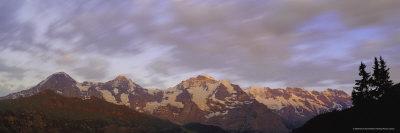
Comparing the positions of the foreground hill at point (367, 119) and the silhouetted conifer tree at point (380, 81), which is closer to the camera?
the foreground hill at point (367, 119)

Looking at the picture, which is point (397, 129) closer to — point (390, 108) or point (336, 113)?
point (390, 108)

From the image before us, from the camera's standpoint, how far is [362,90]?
371 ft

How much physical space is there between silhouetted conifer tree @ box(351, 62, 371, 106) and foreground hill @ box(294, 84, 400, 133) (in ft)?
7.59

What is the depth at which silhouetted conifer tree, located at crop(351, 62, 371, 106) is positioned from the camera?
112m

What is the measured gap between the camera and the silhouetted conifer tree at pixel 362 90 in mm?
111625

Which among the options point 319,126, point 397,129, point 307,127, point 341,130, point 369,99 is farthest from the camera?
point 307,127

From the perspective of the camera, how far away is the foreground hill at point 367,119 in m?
90.4

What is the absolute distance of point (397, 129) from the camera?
85125mm

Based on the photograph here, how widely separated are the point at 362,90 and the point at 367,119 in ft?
47.2

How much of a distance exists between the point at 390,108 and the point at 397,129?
548 inches

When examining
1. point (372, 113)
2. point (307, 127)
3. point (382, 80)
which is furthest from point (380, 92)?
point (307, 127)

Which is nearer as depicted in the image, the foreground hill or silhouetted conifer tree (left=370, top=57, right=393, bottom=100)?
the foreground hill

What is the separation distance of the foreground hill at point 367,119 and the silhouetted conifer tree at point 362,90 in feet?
7.59

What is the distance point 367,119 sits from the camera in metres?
100
